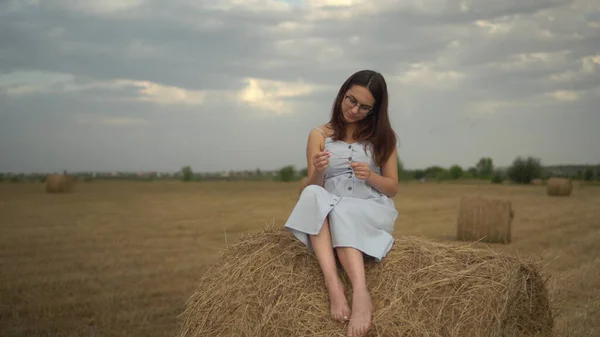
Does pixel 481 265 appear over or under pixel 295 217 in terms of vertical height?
under

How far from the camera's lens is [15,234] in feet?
39.5

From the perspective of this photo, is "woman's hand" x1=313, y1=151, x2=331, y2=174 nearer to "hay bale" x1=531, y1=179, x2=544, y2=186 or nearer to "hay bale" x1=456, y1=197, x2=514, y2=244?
"hay bale" x1=456, y1=197, x2=514, y2=244

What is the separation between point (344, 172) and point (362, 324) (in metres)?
0.91

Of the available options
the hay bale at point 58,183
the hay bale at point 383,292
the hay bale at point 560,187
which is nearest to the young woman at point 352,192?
the hay bale at point 383,292

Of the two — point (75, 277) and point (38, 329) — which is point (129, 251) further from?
point (38, 329)

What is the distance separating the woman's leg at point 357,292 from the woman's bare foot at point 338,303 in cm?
5

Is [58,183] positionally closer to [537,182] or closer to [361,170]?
[537,182]

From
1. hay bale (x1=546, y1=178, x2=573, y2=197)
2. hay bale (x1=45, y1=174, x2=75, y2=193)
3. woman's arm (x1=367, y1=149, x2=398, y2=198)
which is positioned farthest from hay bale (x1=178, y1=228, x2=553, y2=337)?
hay bale (x1=45, y1=174, x2=75, y2=193)

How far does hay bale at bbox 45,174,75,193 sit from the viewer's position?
2311 cm

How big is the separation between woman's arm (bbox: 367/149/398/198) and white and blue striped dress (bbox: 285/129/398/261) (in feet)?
0.16

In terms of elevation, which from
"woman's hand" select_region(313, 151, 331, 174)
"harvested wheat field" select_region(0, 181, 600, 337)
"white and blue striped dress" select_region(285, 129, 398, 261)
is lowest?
"harvested wheat field" select_region(0, 181, 600, 337)

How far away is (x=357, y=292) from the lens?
335 centimetres

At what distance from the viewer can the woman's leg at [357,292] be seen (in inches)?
129

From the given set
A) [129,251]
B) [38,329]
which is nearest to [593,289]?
[38,329]
